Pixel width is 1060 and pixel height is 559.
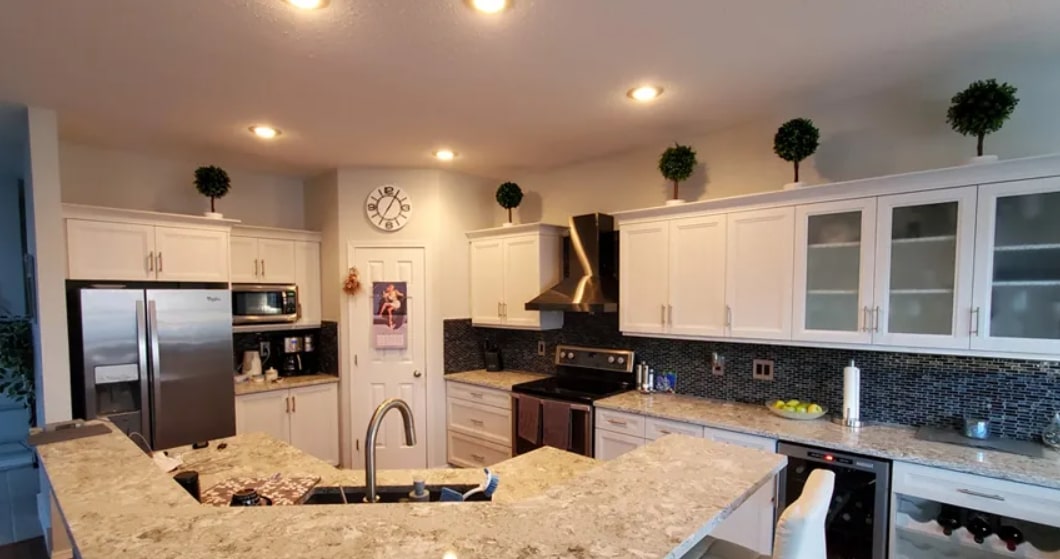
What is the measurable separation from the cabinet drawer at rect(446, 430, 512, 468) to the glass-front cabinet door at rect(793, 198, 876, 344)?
2.29 metres

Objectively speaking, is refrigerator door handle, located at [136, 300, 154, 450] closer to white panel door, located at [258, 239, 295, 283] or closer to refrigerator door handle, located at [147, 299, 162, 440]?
refrigerator door handle, located at [147, 299, 162, 440]

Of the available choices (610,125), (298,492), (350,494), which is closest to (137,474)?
(298,492)

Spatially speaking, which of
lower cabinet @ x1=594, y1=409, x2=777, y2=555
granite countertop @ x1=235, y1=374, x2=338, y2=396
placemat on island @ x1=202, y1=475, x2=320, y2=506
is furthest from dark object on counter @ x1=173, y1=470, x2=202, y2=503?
granite countertop @ x1=235, y1=374, x2=338, y2=396

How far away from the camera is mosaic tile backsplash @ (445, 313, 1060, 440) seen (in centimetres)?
231

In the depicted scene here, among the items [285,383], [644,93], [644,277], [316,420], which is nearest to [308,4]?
[644,93]

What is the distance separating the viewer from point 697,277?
3.09 metres

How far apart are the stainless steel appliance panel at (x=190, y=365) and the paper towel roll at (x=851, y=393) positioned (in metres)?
3.85

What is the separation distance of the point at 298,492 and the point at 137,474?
1.61ft

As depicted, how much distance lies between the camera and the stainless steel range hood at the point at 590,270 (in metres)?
3.58

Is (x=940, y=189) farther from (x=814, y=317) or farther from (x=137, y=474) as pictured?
(x=137, y=474)

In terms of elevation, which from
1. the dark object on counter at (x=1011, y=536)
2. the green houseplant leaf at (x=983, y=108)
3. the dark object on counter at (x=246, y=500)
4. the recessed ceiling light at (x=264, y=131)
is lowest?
the dark object on counter at (x=1011, y=536)

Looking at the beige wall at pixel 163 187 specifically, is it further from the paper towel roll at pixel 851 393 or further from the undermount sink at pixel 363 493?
the paper towel roll at pixel 851 393

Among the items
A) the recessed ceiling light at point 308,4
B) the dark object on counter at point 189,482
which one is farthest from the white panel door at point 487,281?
the dark object on counter at point 189,482

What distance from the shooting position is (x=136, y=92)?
99.0 inches
